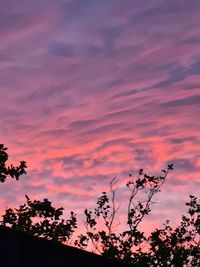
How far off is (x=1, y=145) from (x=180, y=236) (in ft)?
70.0

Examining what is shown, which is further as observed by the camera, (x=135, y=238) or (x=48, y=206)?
(x=135, y=238)

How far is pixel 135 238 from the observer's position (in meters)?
35.5

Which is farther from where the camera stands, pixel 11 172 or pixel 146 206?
pixel 146 206

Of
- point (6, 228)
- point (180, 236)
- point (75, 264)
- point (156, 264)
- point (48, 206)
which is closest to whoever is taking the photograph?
point (6, 228)

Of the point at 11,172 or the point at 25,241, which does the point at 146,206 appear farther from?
the point at 25,241

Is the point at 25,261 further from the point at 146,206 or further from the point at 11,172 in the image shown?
the point at 146,206

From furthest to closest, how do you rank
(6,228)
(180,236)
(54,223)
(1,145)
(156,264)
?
(180,236), (156,264), (54,223), (1,145), (6,228)

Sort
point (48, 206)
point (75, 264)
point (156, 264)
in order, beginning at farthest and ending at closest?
point (156, 264) → point (48, 206) → point (75, 264)

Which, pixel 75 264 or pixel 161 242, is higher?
pixel 161 242

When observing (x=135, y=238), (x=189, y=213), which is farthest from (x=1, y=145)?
(x=189, y=213)

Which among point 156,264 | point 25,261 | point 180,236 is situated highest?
point 180,236

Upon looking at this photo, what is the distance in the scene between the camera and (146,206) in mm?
36844

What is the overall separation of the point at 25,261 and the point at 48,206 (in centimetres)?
1213

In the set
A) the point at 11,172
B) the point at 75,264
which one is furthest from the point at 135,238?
the point at 75,264
